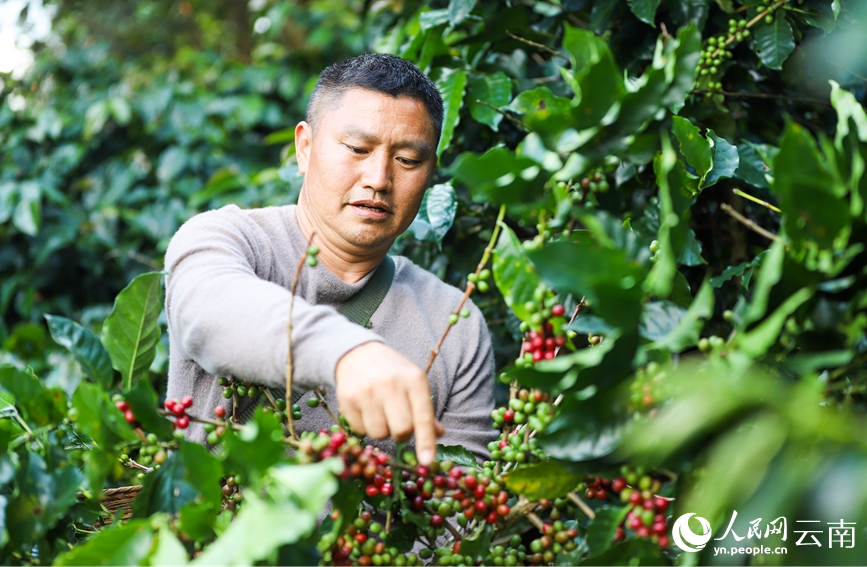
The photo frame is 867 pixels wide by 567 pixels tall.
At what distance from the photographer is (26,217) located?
287cm

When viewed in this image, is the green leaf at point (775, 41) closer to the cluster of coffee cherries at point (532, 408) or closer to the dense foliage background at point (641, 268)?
the dense foliage background at point (641, 268)

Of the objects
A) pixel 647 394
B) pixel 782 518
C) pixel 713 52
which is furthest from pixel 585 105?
pixel 713 52

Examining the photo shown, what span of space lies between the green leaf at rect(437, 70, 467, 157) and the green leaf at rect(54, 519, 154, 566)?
3.34 feet

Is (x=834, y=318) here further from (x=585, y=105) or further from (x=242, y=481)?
(x=242, y=481)

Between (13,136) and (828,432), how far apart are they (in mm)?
3674

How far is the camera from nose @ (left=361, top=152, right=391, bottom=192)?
4.25 feet

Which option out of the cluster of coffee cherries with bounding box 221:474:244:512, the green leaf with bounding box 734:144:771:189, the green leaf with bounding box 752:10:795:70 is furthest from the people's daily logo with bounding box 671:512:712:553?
the green leaf with bounding box 752:10:795:70

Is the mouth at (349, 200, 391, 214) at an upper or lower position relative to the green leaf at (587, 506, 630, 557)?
upper

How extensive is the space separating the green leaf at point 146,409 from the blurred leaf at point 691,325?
0.51 metres

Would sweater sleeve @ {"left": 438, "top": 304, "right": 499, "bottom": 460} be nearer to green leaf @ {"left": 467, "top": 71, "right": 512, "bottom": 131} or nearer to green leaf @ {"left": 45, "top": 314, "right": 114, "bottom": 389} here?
green leaf @ {"left": 467, "top": 71, "right": 512, "bottom": 131}

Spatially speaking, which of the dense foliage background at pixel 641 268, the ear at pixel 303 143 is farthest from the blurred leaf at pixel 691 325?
the ear at pixel 303 143

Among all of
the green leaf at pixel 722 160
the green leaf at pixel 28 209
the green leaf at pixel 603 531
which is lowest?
the green leaf at pixel 28 209

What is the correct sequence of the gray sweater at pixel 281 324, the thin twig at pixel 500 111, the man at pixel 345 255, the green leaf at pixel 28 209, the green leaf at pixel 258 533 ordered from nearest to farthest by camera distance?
the green leaf at pixel 258 533, the gray sweater at pixel 281 324, the man at pixel 345 255, the thin twig at pixel 500 111, the green leaf at pixel 28 209

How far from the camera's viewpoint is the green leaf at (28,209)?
285 cm
